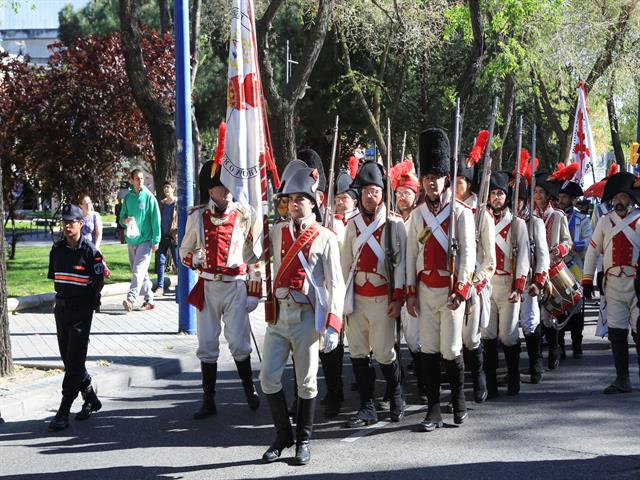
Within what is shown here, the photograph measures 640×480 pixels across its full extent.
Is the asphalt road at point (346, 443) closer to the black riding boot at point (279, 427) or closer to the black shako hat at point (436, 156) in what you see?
the black riding boot at point (279, 427)

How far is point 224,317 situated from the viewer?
26.0ft

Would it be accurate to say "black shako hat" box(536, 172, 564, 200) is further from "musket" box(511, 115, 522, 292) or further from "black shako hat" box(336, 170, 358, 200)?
"black shako hat" box(336, 170, 358, 200)

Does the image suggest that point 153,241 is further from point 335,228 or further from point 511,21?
point 511,21

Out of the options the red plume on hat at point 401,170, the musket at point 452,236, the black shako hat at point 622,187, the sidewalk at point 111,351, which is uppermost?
the red plume on hat at point 401,170

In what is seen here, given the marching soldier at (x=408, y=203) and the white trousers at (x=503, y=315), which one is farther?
the white trousers at (x=503, y=315)

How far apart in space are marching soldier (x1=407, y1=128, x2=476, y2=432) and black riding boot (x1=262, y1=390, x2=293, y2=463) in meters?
1.28

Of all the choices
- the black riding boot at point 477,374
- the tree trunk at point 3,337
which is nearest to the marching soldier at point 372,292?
the black riding boot at point 477,374

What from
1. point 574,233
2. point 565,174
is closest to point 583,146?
point 574,233

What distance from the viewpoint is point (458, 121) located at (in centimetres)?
746

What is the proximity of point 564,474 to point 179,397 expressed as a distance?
3924 mm

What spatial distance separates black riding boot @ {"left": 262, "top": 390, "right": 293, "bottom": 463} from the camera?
21.3ft

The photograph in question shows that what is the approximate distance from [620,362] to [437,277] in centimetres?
237

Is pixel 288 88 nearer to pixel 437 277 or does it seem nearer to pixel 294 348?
pixel 437 277

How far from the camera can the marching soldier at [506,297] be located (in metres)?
8.52
